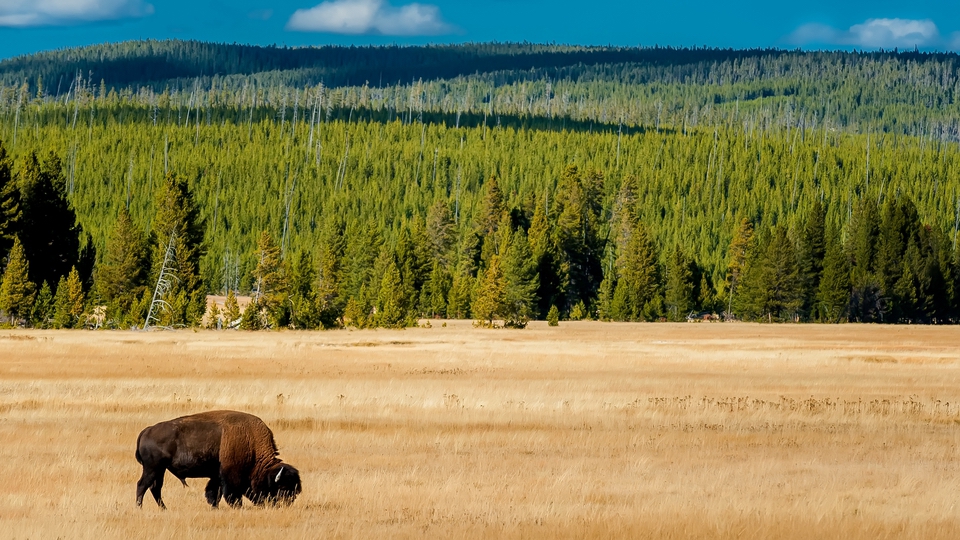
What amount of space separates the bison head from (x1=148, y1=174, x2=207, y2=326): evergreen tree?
193 ft

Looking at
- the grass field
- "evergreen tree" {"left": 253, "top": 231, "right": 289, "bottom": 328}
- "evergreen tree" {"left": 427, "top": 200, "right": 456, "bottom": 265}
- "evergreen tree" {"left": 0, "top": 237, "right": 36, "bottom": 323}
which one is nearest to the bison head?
the grass field

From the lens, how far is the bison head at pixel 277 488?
43.7 ft

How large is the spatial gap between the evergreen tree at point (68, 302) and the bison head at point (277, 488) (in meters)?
56.2

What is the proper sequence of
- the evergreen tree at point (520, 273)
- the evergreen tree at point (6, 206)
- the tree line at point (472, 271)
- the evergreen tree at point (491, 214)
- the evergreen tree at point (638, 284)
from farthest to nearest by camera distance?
the evergreen tree at point (491, 214) → the evergreen tree at point (638, 284) → the evergreen tree at point (520, 273) → the tree line at point (472, 271) → the evergreen tree at point (6, 206)

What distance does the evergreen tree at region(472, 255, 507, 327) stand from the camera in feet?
265

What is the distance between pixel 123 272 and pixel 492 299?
24.7 metres

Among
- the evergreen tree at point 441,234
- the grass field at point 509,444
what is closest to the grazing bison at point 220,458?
the grass field at point 509,444

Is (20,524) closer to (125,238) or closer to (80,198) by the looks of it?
(125,238)

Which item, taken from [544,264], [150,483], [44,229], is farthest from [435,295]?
[150,483]

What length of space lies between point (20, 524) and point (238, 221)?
151882mm

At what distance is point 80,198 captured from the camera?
542 ft

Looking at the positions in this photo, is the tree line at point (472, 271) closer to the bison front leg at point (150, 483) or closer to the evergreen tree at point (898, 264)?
the evergreen tree at point (898, 264)

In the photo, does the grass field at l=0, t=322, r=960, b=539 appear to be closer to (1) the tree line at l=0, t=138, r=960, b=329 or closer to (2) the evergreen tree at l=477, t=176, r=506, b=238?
(1) the tree line at l=0, t=138, r=960, b=329

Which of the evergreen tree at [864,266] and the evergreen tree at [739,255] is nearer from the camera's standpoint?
the evergreen tree at [864,266]
